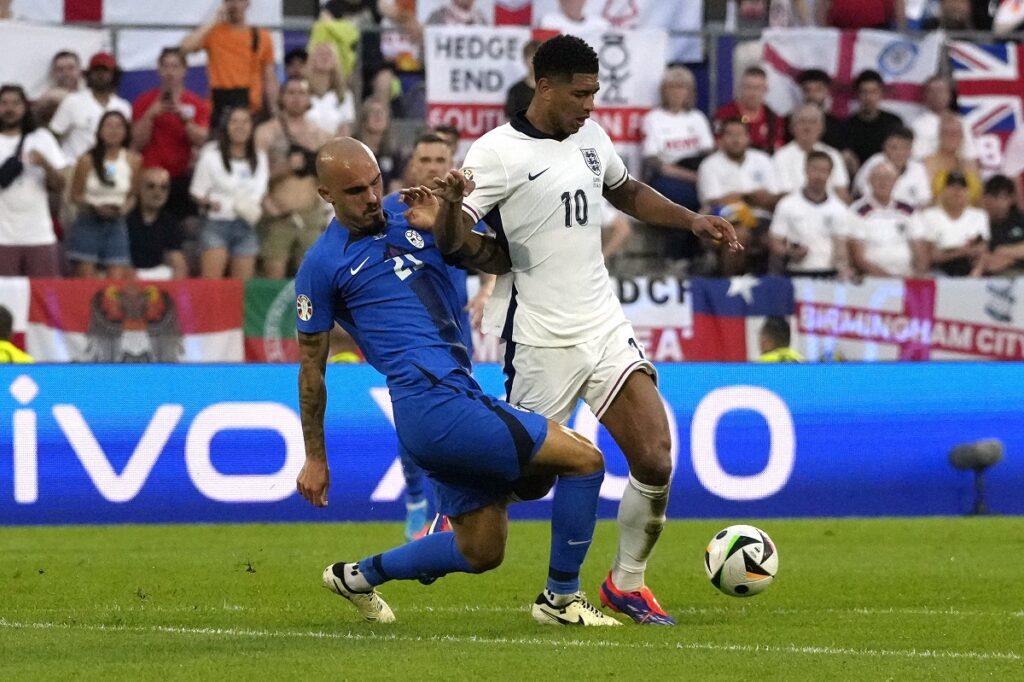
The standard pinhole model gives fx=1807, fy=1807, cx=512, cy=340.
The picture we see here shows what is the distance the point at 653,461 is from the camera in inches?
302

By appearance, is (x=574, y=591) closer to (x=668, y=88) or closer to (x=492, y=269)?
(x=492, y=269)

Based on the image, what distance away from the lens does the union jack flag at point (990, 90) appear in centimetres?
1803

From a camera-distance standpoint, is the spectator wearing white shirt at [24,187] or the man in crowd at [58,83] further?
the man in crowd at [58,83]

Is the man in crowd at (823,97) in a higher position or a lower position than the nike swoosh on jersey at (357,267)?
higher

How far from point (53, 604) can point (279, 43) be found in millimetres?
8832

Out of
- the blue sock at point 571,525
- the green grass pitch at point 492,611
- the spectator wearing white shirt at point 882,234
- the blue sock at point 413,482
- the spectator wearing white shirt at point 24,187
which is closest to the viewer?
the green grass pitch at point 492,611

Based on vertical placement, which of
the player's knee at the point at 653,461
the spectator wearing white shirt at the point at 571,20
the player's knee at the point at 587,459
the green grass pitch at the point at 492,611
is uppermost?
the spectator wearing white shirt at the point at 571,20

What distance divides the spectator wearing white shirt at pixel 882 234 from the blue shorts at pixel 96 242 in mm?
6550

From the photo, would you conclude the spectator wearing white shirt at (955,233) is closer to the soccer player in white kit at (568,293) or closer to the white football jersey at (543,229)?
the soccer player in white kit at (568,293)

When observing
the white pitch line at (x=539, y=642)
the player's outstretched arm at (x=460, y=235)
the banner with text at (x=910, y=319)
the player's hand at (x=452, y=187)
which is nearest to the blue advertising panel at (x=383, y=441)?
the banner with text at (x=910, y=319)

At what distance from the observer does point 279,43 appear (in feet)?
54.2

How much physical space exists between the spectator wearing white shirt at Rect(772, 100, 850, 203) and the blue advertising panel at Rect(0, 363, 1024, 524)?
406cm

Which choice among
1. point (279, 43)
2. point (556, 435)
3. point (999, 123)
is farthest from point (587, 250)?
point (999, 123)

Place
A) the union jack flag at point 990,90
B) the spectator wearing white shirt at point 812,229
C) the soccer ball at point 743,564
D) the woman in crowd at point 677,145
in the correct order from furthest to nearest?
1. the union jack flag at point 990,90
2. the woman in crowd at point 677,145
3. the spectator wearing white shirt at point 812,229
4. the soccer ball at point 743,564
